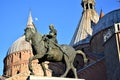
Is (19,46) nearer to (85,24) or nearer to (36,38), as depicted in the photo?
(85,24)

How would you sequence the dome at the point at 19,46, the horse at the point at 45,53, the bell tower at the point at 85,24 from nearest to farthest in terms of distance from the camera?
1. the horse at the point at 45,53
2. the bell tower at the point at 85,24
3. the dome at the point at 19,46

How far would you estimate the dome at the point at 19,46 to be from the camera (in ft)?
119

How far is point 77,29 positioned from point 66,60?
2860 centimetres

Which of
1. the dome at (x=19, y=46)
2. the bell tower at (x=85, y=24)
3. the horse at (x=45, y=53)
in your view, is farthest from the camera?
the dome at (x=19, y=46)

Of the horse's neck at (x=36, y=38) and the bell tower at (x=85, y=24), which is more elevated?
the bell tower at (x=85, y=24)

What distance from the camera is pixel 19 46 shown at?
1449 inches

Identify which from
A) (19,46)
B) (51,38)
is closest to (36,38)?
(51,38)

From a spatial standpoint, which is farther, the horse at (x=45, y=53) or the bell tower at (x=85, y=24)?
the bell tower at (x=85, y=24)

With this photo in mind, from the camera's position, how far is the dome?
36.2m

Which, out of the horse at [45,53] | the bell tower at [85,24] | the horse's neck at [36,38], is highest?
the bell tower at [85,24]

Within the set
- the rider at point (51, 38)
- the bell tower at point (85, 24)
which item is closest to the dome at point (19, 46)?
the bell tower at point (85, 24)

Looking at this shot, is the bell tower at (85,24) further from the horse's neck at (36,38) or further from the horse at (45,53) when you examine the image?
the horse's neck at (36,38)

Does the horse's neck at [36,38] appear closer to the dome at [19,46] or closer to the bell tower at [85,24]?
the bell tower at [85,24]

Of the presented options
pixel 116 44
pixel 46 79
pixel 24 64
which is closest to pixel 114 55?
pixel 116 44
